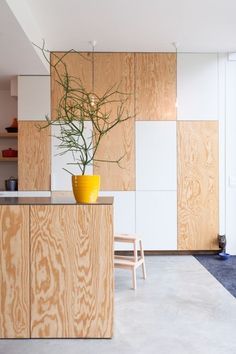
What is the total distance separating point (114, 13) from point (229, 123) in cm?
220

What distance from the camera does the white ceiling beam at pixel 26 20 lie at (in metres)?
2.96

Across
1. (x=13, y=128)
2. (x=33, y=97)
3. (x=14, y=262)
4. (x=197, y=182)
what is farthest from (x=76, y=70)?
(x=14, y=262)

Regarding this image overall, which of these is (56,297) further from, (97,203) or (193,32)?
(193,32)

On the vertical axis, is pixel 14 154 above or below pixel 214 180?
above

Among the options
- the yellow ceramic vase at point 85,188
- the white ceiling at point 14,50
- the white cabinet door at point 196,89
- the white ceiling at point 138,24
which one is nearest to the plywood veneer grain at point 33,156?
the white ceiling at point 14,50

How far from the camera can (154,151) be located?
15.6 ft

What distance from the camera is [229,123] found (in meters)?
4.80

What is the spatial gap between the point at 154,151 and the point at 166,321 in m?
2.58

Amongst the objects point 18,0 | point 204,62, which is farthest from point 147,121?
point 18,0

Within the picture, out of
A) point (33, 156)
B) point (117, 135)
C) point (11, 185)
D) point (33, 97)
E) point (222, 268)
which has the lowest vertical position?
point (222, 268)

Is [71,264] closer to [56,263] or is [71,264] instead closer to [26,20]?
[56,263]

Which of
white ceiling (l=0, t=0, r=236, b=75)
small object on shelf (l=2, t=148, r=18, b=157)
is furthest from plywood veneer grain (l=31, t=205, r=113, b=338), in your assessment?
small object on shelf (l=2, t=148, r=18, b=157)

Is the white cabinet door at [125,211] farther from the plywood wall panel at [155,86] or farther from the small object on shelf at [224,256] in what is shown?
the small object on shelf at [224,256]

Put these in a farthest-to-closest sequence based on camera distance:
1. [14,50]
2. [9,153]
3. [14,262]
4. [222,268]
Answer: [9,153] < [222,268] < [14,50] < [14,262]
